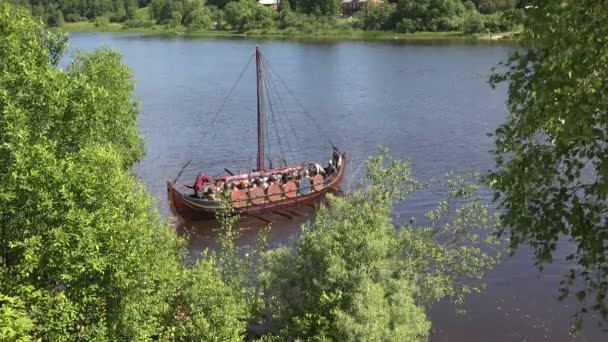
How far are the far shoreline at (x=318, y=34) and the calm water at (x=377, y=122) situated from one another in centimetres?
1355

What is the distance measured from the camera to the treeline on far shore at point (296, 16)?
422ft

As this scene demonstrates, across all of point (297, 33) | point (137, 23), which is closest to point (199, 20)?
point (137, 23)

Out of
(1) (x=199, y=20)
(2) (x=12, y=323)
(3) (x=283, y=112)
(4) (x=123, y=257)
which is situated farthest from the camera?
(1) (x=199, y=20)

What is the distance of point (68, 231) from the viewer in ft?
40.1

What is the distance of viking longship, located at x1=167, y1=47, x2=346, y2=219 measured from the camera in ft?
117

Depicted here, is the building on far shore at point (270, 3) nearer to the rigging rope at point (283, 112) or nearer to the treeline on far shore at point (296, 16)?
the treeline on far shore at point (296, 16)

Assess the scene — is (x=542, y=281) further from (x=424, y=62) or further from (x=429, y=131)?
(x=424, y=62)

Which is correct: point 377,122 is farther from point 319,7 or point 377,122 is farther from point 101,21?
point 101,21

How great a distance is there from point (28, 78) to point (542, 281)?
77.0 feet

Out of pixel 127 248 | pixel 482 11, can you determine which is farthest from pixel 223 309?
pixel 482 11

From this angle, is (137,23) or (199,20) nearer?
(199,20)

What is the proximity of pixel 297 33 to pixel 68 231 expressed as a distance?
455 feet

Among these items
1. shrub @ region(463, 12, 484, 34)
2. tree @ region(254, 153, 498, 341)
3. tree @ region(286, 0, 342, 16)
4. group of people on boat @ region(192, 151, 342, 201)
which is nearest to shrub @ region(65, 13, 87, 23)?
tree @ region(286, 0, 342, 16)

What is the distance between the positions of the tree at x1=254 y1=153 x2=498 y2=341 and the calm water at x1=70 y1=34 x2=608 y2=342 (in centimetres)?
401
